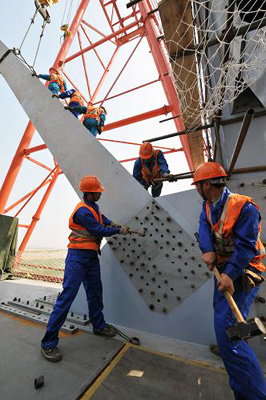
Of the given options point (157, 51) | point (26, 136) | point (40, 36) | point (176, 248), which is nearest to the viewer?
point (176, 248)

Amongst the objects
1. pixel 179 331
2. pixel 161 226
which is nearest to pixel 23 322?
pixel 179 331

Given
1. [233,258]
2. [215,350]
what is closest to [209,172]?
[233,258]

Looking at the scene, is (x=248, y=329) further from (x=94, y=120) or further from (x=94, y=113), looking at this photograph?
(x=94, y=113)

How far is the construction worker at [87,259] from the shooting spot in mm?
1930

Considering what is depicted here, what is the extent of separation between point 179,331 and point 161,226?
1035 millimetres

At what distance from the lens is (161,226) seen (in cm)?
226

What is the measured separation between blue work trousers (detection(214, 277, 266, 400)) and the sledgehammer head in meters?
0.23

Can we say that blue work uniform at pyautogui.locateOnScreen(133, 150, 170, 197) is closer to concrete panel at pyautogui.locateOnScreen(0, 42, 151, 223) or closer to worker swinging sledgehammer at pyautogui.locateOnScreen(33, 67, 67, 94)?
concrete panel at pyautogui.locateOnScreen(0, 42, 151, 223)

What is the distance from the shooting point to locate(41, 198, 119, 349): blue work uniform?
6.03 feet

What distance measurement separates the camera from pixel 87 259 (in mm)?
2129

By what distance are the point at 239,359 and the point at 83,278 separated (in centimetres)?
154

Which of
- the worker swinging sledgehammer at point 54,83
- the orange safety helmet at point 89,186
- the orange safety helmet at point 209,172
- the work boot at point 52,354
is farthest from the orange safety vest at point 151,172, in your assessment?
the worker swinging sledgehammer at point 54,83

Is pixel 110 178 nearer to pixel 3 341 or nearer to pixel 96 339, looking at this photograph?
pixel 96 339

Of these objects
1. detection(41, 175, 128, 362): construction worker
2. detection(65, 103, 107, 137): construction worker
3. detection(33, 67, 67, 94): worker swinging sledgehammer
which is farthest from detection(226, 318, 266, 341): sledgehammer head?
detection(33, 67, 67, 94): worker swinging sledgehammer
